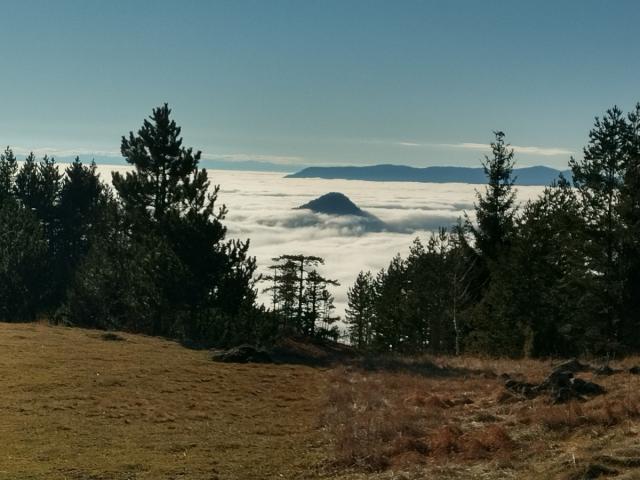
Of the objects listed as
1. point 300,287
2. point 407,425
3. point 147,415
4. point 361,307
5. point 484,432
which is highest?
point 484,432

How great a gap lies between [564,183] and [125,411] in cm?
4342

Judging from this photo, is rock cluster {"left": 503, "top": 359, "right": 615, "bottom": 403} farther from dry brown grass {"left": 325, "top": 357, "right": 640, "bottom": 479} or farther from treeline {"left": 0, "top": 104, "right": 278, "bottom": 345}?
treeline {"left": 0, "top": 104, "right": 278, "bottom": 345}

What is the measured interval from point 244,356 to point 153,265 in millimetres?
14128

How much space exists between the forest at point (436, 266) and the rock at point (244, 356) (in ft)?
17.7

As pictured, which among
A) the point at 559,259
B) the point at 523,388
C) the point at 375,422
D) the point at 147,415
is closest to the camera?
the point at 375,422

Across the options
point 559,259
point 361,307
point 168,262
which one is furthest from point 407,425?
point 361,307

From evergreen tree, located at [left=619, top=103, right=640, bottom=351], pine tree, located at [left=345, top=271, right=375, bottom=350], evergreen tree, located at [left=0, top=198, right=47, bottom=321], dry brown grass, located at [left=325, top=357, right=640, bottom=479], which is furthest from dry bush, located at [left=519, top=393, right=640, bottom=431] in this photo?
pine tree, located at [left=345, top=271, right=375, bottom=350]

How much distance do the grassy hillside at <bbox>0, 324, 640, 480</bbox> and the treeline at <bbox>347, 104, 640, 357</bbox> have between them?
61.1 ft

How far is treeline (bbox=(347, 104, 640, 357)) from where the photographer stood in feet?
141

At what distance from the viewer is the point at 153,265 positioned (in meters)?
43.0

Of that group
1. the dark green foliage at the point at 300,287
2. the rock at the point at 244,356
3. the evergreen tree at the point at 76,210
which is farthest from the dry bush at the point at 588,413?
the evergreen tree at the point at 76,210

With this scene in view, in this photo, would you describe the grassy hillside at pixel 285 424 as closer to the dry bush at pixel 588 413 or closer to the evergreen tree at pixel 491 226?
the dry bush at pixel 588 413

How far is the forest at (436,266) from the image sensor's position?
141ft

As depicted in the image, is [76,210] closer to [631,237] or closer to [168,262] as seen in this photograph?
[168,262]
